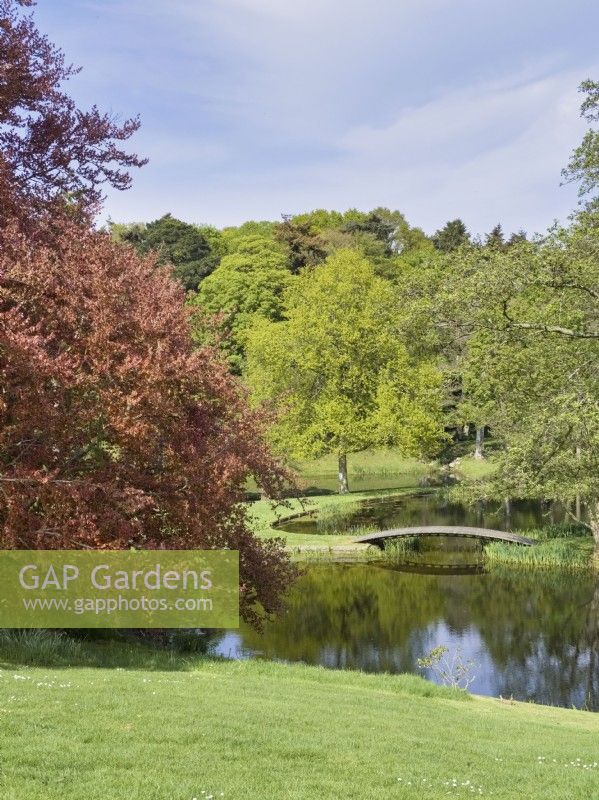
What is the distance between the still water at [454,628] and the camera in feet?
56.2

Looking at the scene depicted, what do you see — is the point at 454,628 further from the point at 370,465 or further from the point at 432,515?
the point at 370,465

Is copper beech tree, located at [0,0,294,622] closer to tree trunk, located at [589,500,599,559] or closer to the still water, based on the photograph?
the still water

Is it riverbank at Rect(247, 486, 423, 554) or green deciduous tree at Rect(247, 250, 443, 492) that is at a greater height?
green deciduous tree at Rect(247, 250, 443, 492)

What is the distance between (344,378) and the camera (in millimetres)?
42375

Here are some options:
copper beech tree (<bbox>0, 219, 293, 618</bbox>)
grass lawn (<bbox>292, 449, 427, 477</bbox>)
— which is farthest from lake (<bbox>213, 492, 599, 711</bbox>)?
grass lawn (<bbox>292, 449, 427, 477</bbox>)

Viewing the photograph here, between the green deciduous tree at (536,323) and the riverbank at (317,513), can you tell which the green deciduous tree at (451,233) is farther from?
the green deciduous tree at (536,323)

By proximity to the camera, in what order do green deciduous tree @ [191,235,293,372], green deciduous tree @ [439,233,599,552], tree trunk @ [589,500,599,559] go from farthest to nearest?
green deciduous tree @ [191,235,293,372], tree trunk @ [589,500,599,559], green deciduous tree @ [439,233,599,552]

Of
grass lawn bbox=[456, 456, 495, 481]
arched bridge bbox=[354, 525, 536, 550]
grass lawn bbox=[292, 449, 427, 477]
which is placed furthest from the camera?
grass lawn bbox=[292, 449, 427, 477]

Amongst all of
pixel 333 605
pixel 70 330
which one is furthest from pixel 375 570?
pixel 70 330

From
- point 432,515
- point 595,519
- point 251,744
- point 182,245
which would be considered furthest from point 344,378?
point 182,245

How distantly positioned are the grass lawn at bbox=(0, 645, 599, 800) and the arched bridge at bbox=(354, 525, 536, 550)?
1804 centimetres

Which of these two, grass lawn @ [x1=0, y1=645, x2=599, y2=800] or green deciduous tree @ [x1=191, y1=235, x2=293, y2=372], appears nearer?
grass lawn @ [x1=0, y1=645, x2=599, y2=800]

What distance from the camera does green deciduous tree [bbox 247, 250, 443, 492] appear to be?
132 feet

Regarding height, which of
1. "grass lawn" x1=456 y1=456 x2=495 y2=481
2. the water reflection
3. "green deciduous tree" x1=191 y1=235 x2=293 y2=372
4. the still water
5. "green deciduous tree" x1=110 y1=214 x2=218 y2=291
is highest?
"green deciduous tree" x1=110 y1=214 x2=218 y2=291
